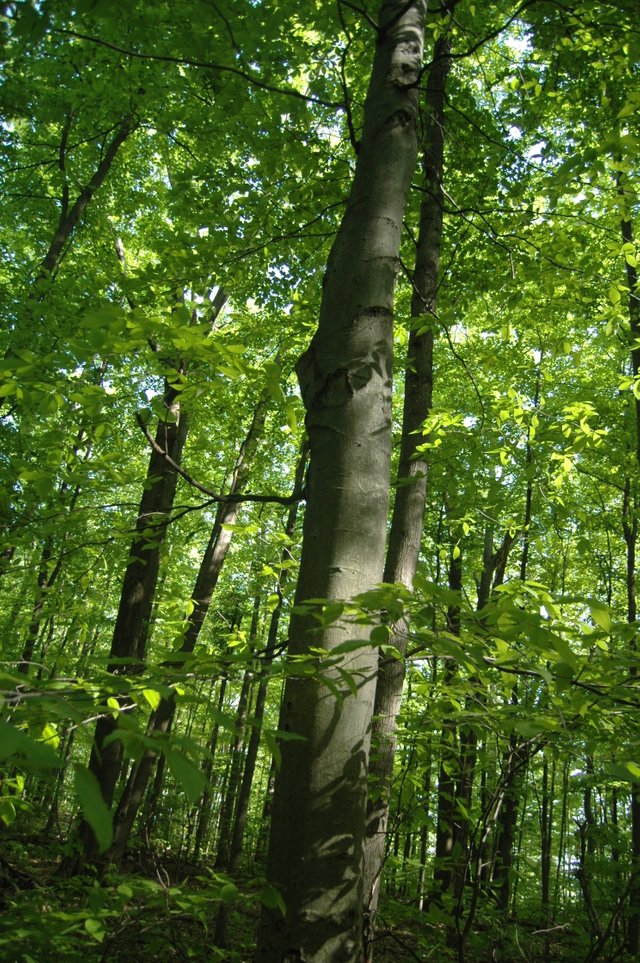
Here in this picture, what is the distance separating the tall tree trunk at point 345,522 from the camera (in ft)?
5.21

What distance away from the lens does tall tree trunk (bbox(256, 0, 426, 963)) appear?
5.21 ft

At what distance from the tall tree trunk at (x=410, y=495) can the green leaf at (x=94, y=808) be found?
2.02 metres

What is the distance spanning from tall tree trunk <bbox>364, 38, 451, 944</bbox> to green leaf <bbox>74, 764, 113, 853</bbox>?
202 centimetres

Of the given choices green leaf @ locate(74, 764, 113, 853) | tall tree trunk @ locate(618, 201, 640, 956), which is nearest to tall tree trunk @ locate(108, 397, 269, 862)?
tall tree trunk @ locate(618, 201, 640, 956)

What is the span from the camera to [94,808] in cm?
87

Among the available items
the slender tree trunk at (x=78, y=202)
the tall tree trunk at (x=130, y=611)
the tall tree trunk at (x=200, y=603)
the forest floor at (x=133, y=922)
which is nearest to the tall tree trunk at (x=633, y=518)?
the forest floor at (x=133, y=922)

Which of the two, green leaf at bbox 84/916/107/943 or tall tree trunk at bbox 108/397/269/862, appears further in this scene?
tall tree trunk at bbox 108/397/269/862

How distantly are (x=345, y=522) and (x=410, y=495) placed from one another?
2.03 meters

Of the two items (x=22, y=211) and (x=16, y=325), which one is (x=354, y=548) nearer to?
(x=16, y=325)

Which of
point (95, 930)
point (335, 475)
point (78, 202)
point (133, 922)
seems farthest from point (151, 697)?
point (78, 202)

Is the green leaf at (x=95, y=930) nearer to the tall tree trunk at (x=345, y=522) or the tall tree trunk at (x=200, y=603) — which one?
the tall tree trunk at (x=345, y=522)

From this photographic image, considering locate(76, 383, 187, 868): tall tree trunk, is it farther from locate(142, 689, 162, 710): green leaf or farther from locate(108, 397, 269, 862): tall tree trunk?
locate(142, 689, 162, 710): green leaf

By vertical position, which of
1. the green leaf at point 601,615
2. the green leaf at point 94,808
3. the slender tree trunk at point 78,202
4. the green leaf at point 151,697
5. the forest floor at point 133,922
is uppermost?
the slender tree trunk at point 78,202

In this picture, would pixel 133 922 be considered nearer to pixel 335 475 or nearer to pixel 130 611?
pixel 335 475
